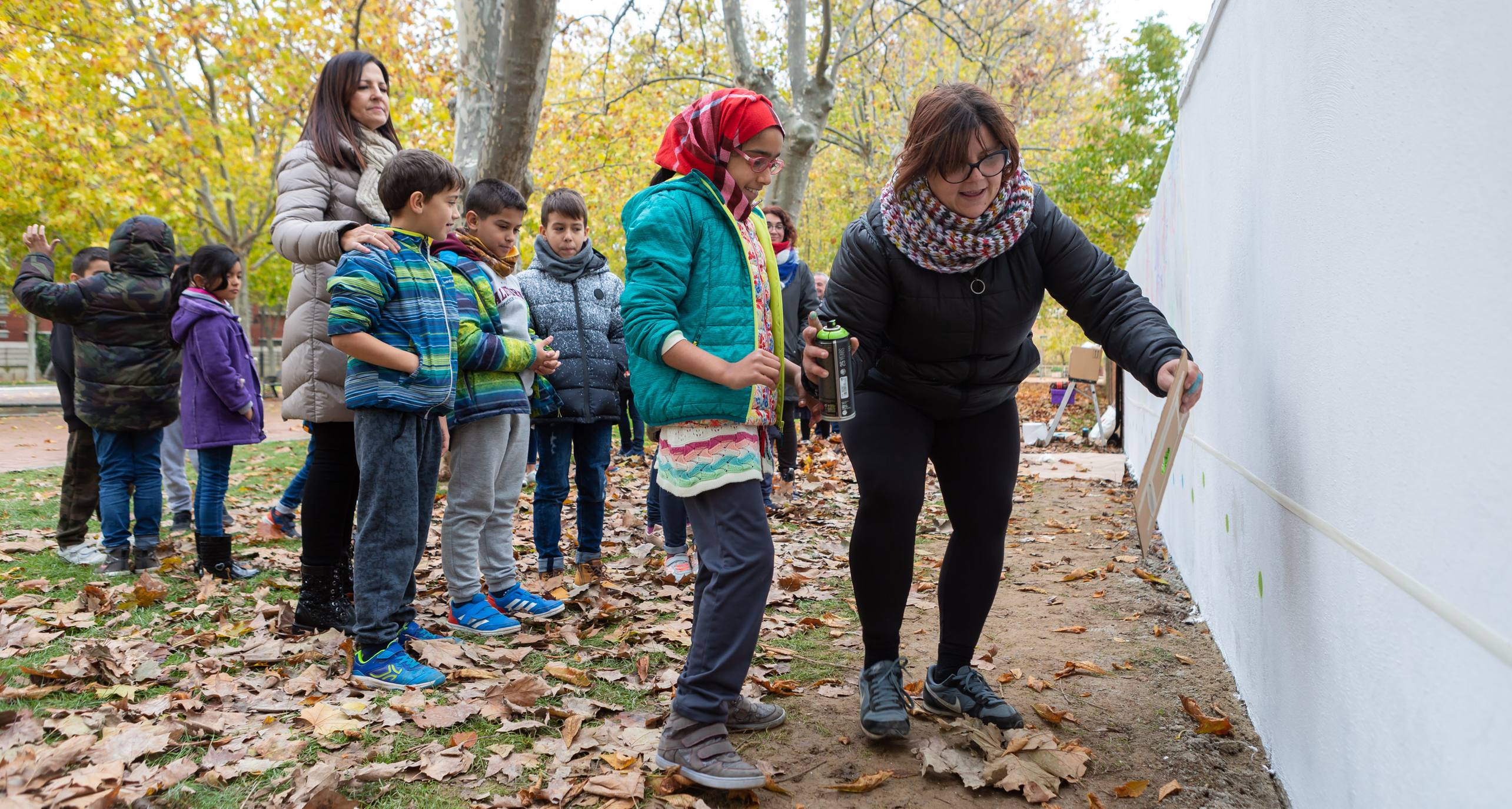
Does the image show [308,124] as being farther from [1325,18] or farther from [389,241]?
[1325,18]

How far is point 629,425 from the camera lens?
19.9ft

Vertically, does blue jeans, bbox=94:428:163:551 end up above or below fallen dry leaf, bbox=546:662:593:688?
Result: above

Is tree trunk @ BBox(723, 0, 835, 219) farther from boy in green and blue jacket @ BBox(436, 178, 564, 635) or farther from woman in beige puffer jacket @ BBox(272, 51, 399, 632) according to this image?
woman in beige puffer jacket @ BBox(272, 51, 399, 632)

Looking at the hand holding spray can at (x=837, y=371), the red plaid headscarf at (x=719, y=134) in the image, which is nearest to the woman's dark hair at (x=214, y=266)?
the red plaid headscarf at (x=719, y=134)

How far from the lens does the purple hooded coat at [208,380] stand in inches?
210

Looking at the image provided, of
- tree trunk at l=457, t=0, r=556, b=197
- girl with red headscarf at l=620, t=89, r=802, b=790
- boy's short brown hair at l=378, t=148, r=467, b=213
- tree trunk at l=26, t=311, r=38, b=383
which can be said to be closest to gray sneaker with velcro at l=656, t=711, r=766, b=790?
girl with red headscarf at l=620, t=89, r=802, b=790

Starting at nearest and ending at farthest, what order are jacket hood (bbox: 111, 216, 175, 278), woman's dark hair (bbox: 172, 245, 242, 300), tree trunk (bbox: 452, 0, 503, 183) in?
1. woman's dark hair (bbox: 172, 245, 242, 300)
2. jacket hood (bbox: 111, 216, 175, 278)
3. tree trunk (bbox: 452, 0, 503, 183)

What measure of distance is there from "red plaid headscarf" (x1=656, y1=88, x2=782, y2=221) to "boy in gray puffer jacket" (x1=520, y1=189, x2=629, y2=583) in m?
2.32

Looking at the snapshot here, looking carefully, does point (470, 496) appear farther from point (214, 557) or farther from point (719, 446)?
point (214, 557)

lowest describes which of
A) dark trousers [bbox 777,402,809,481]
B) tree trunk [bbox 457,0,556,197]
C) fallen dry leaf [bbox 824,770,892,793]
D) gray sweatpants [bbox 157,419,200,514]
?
fallen dry leaf [bbox 824,770,892,793]

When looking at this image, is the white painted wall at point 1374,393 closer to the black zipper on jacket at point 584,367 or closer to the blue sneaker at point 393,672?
the blue sneaker at point 393,672

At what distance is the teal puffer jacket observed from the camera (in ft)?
8.91

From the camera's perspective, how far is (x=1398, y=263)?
1701 mm

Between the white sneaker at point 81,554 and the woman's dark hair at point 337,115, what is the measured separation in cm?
315
